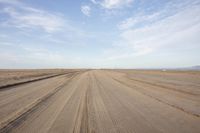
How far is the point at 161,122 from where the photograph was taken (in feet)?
15.8

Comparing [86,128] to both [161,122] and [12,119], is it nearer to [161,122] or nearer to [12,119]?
[161,122]

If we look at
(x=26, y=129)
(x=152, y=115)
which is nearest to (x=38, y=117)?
(x=26, y=129)

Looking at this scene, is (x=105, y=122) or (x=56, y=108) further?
(x=56, y=108)

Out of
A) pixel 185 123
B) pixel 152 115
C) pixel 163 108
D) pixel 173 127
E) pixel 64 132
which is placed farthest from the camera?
pixel 163 108

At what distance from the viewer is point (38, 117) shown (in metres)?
5.39

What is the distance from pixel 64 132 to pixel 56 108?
262 cm

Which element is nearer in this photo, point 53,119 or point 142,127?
point 142,127

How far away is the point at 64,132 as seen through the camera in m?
4.12

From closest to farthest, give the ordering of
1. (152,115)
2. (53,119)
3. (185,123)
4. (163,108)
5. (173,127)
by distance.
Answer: (173,127)
(185,123)
(53,119)
(152,115)
(163,108)

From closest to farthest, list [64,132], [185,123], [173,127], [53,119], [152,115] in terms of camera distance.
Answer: [64,132], [173,127], [185,123], [53,119], [152,115]

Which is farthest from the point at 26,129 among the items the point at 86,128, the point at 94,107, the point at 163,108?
the point at 163,108

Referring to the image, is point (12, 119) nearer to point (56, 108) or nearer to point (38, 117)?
point (38, 117)

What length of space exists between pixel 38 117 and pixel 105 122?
2.17m

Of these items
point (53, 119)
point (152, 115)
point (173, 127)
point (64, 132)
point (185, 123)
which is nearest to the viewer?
point (64, 132)
